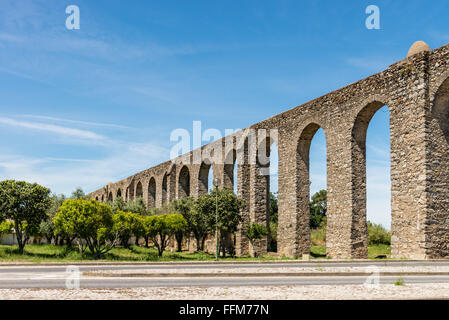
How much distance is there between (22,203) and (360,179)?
19.8 meters

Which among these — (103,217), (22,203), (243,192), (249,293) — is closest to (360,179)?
(243,192)

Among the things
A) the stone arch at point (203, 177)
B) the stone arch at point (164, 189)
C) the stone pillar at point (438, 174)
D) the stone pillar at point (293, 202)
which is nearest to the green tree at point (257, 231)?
the stone pillar at point (293, 202)

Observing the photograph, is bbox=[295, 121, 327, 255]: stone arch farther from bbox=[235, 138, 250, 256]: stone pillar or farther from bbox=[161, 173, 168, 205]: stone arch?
bbox=[161, 173, 168, 205]: stone arch

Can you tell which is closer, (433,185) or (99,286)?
(99,286)

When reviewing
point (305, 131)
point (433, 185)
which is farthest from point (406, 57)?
point (305, 131)

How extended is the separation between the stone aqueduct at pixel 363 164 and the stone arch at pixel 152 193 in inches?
749

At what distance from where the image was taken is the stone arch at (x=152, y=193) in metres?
45.8

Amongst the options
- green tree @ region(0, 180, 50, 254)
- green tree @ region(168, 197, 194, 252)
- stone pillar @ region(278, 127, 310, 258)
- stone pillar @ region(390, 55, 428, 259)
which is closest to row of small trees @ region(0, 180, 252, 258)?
green tree @ region(0, 180, 50, 254)

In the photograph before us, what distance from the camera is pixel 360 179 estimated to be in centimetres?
2038

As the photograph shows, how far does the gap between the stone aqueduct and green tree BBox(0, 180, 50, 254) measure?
40.8 ft
